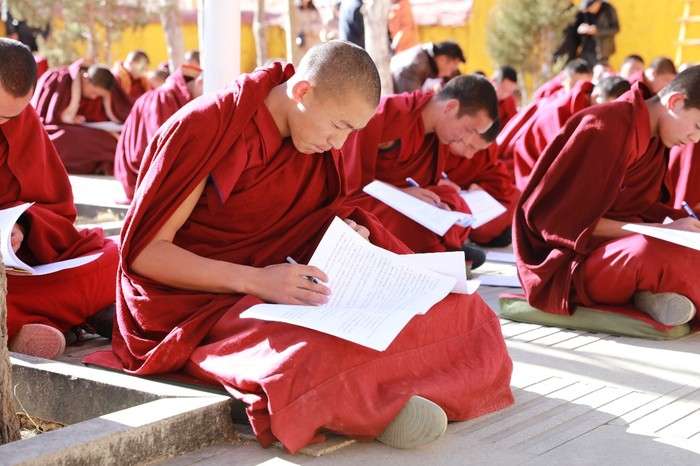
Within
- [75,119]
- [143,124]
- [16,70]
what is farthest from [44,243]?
[75,119]

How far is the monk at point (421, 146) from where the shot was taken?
17.8 feet

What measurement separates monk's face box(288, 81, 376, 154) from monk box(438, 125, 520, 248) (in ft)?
10.1

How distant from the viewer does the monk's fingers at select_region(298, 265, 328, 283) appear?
3068 mm

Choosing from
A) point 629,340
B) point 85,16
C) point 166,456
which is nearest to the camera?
point 166,456

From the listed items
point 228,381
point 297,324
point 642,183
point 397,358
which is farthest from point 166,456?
point 642,183

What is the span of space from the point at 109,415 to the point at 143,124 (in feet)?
19.2

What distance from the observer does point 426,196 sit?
18.2 feet

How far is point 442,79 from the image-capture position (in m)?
8.64

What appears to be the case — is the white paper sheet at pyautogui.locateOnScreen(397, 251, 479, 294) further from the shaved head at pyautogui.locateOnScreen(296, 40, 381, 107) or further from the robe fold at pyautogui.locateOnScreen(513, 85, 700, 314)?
the robe fold at pyautogui.locateOnScreen(513, 85, 700, 314)

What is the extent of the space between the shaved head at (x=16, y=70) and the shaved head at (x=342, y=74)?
1007 mm

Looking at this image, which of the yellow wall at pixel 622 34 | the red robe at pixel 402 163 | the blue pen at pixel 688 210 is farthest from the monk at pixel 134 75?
the blue pen at pixel 688 210

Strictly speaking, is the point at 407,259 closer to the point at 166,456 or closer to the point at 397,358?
the point at 397,358

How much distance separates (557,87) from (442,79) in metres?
1.61

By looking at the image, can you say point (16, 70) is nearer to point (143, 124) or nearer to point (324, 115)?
point (324, 115)
